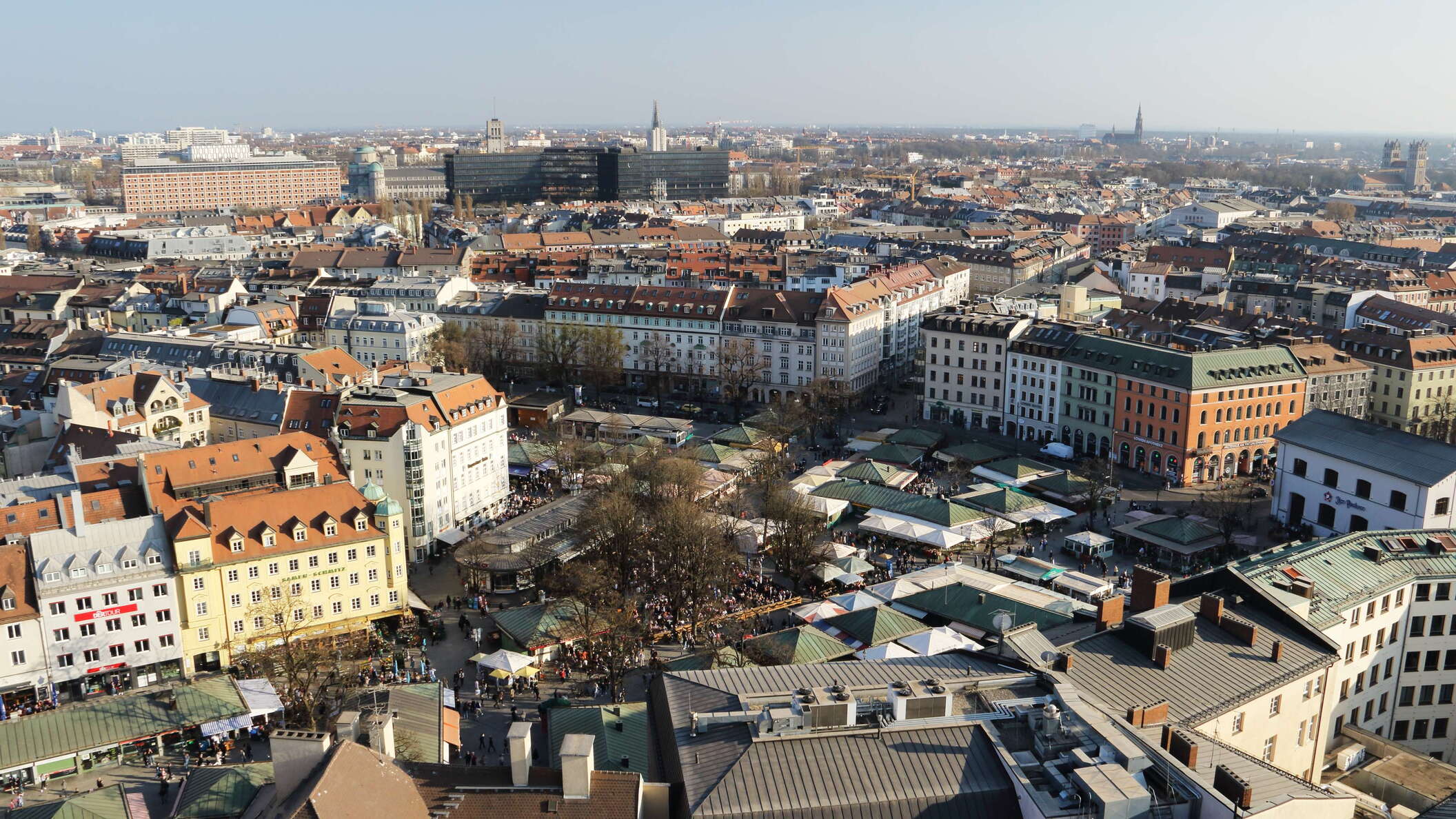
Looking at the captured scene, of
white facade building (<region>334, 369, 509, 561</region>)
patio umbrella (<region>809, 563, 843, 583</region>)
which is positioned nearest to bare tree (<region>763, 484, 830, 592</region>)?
patio umbrella (<region>809, 563, 843, 583</region>)

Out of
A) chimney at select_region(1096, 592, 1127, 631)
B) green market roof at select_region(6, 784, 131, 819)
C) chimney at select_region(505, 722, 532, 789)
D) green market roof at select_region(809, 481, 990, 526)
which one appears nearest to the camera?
chimney at select_region(505, 722, 532, 789)

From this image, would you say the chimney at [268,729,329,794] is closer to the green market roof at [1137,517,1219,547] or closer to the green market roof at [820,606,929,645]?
the green market roof at [820,606,929,645]

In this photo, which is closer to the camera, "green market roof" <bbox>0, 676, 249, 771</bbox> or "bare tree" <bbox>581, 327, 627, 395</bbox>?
"green market roof" <bbox>0, 676, 249, 771</bbox>

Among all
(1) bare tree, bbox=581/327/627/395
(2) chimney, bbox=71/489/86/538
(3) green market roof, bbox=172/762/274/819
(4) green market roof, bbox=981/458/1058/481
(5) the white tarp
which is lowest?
(5) the white tarp

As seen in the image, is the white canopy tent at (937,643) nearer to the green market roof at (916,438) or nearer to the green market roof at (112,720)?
the green market roof at (112,720)

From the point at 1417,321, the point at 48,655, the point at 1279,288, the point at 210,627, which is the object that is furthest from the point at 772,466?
the point at 1279,288

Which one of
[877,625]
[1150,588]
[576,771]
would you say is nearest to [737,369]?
[877,625]

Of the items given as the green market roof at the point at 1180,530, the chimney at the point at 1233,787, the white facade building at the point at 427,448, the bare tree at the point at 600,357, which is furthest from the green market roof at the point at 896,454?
the chimney at the point at 1233,787
